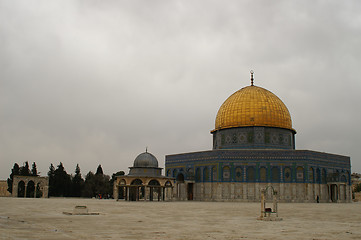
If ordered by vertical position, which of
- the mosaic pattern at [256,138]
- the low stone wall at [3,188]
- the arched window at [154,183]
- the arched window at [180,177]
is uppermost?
the mosaic pattern at [256,138]

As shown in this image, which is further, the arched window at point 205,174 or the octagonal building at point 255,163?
the arched window at point 205,174

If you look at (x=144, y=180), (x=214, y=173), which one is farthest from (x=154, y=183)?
(x=214, y=173)

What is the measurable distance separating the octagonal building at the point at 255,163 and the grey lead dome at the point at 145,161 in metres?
4.66

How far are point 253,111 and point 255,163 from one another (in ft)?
22.3

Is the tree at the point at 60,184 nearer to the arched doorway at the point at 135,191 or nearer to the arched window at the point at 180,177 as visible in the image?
the arched window at the point at 180,177

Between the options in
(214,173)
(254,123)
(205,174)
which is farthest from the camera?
(254,123)

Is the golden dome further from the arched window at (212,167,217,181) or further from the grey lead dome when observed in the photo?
the grey lead dome

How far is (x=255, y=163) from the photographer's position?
44812 millimetres

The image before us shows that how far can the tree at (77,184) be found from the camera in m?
63.2

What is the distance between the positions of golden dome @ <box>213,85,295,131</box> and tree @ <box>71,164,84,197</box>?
25.9 meters

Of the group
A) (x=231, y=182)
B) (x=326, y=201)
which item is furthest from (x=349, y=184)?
(x=231, y=182)

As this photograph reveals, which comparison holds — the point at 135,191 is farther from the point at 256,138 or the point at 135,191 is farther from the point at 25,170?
the point at 25,170

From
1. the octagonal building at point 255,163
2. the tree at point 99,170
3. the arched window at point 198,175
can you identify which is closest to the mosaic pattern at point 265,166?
the octagonal building at point 255,163

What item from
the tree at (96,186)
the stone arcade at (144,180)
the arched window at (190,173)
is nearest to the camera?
the stone arcade at (144,180)
